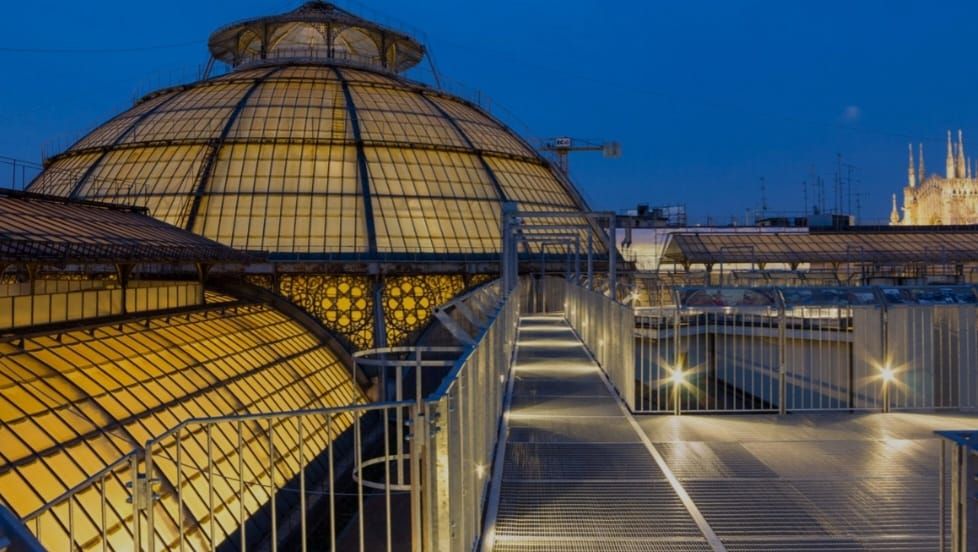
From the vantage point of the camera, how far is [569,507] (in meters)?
8.84

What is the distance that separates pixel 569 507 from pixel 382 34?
4839cm

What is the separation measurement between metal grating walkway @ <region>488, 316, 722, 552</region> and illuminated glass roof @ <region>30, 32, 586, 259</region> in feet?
74.0

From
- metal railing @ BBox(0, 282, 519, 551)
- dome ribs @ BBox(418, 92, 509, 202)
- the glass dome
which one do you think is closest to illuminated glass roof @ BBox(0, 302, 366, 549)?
metal railing @ BBox(0, 282, 519, 551)

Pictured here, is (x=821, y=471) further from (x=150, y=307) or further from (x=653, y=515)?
(x=150, y=307)

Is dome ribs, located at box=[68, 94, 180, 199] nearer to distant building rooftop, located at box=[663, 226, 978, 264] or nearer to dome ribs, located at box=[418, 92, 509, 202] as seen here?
dome ribs, located at box=[418, 92, 509, 202]

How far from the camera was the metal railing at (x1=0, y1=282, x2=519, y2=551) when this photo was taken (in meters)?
5.43

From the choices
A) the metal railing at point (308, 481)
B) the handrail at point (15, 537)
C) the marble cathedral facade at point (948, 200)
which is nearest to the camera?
the handrail at point (15, 537)

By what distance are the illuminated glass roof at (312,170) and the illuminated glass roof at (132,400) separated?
30.3 feet

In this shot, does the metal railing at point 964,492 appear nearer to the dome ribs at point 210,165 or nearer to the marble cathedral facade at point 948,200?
the dome ribs at point 210,165

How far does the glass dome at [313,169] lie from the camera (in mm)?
36375

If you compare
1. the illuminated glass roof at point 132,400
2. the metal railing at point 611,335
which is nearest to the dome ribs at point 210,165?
the illuminated glass roof at point 132,400

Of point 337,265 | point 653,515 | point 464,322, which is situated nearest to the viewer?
point 653,515

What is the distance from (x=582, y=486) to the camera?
31.5ft

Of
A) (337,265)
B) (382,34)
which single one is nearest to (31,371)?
(337,265)
